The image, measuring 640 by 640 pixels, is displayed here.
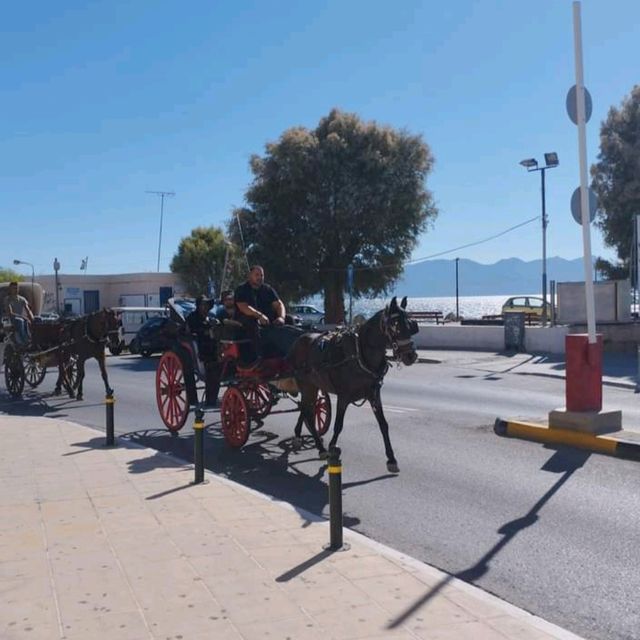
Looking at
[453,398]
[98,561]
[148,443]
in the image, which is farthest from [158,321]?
[98,561]

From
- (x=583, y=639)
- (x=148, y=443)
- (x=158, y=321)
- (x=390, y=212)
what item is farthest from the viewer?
(x=390, y=212)

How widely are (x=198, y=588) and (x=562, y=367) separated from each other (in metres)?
19.1

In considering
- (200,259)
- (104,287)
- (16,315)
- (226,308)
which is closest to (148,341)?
(16,315)

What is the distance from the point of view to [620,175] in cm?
3900

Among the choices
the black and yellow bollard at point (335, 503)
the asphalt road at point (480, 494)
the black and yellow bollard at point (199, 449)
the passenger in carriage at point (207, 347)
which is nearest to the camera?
the asphalt road at point (480, 494)

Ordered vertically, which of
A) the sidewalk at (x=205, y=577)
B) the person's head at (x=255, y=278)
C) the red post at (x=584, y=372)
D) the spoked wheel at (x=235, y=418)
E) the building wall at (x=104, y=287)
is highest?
the building wall at (x=104, y=287)

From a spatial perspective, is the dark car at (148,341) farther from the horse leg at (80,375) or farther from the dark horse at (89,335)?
the dark horse at (89,335)

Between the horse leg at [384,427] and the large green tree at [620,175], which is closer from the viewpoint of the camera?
the horse leg at [384,427]

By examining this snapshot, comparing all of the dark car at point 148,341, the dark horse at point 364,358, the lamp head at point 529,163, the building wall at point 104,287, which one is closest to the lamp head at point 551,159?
the lamp head at point 529,163

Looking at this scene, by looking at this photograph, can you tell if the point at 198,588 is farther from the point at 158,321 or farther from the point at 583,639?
the point at 158,321

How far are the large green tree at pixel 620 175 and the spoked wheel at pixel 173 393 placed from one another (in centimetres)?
3042

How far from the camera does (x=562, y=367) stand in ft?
76.0

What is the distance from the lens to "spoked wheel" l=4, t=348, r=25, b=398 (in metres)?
18.0

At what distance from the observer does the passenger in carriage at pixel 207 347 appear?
12.5m
